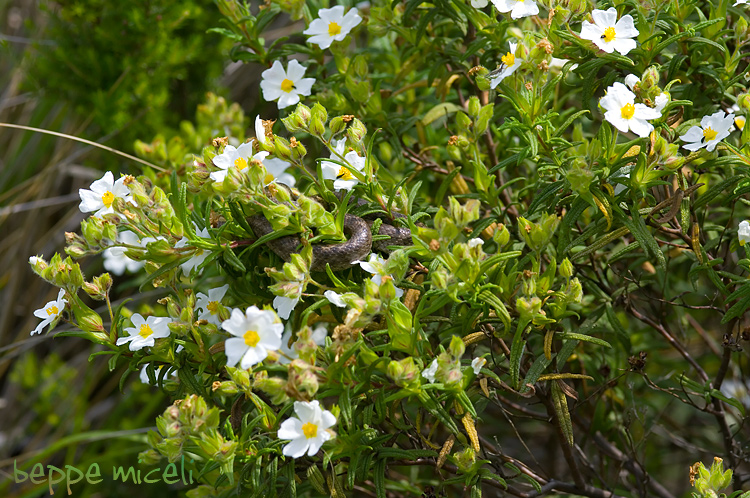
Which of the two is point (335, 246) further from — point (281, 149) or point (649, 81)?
point (649, 81)

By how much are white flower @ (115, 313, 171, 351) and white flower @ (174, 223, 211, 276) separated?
119 mm

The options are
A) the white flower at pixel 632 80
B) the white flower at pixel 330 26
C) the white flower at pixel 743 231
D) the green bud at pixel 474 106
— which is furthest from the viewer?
the white flower at pixel 330 26

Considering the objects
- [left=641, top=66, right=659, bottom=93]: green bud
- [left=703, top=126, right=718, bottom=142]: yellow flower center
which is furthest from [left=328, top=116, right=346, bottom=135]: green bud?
[left=703, top=126, right=718, bottom=142]: yellow flower center

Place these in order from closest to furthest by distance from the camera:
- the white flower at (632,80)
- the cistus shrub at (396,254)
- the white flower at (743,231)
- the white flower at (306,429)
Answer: the white flower at (306,429)
the cistus shrub at (396,254)
the white flower at (632,80)
the white flower at (743,231)

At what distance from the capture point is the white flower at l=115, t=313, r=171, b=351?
1490 mm

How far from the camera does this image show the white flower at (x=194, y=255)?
149 centimetres

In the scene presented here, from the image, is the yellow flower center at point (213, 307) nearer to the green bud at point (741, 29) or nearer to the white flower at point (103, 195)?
the white flower at point (103, 195)

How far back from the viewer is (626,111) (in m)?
1.39

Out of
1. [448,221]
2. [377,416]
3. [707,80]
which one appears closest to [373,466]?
[377,416]

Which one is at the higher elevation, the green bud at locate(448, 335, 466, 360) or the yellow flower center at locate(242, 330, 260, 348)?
the yellow flower center at locate(242, 330, 260, 348)

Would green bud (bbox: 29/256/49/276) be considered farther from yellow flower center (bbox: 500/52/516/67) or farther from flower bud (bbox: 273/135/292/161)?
yellow flower center (bbox: 500/52/516/67)

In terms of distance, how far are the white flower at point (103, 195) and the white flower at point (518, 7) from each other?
0.92 m

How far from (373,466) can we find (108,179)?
0.88 metres

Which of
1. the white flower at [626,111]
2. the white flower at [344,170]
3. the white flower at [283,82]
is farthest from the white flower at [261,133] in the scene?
the white flower at [626,111]
